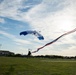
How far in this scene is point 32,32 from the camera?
147ft

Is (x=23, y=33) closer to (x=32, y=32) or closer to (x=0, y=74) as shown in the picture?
(x=32, y=32)

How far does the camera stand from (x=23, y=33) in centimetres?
4472

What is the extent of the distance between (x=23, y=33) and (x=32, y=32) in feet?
5.93

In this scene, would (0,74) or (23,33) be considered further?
(23,33)

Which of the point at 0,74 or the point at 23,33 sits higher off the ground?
the point at 23,33

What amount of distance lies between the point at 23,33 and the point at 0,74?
22.5 metres

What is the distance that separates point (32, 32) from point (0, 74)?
22.8 m

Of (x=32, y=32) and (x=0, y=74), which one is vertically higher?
(x=32, y=32)

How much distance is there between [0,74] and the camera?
22.7 metres

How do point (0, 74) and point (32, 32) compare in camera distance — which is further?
point (32, 32)

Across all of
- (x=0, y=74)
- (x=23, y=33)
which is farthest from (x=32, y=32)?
(x=0, y=74)
